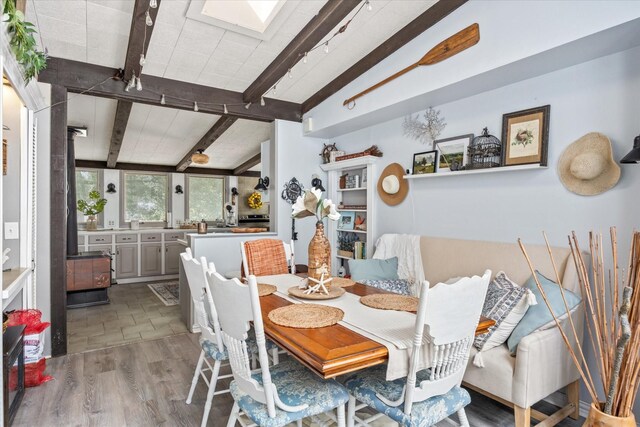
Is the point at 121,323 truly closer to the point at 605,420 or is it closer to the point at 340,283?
the point at 340,283

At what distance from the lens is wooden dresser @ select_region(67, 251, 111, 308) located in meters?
4.68

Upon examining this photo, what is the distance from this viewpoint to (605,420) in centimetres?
137

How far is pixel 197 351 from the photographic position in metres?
3.25

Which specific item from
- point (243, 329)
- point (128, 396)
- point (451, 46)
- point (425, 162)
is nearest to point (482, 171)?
point (425, 162)

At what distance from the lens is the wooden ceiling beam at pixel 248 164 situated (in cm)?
702

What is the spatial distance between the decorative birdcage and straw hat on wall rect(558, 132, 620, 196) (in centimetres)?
48

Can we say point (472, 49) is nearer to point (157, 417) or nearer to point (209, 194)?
point (157, 417)

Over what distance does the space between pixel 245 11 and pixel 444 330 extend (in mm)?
2702

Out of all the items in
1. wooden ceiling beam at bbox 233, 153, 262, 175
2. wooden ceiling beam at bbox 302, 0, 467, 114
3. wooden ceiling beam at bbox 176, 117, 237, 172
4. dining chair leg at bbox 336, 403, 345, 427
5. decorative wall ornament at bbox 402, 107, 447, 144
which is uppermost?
wooden ceiling beam at bbox 302, 0, 467, 114

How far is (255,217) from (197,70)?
533cm

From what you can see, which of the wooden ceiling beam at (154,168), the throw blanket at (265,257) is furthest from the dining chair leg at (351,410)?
the wooden ceiling beam at (154,168)

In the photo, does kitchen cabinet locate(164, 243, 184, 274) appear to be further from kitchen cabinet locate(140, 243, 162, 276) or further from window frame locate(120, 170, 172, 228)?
window frame locate(120, 170, 172, 228)

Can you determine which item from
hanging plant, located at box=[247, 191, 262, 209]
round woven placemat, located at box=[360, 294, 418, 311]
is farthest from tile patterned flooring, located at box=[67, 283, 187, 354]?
hanging plant, located at box=[247, 191, 262, 209]

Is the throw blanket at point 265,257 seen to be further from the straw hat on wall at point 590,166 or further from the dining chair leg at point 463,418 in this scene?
the straw hat on wall at point 590,166
